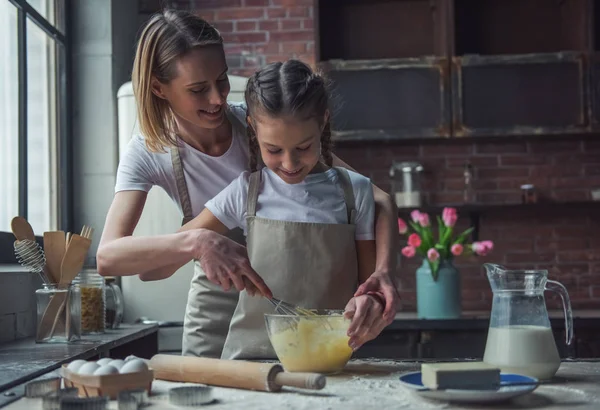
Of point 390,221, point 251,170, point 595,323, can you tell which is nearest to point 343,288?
point 390,221

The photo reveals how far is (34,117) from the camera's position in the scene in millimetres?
3465

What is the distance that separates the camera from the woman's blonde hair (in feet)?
5.92

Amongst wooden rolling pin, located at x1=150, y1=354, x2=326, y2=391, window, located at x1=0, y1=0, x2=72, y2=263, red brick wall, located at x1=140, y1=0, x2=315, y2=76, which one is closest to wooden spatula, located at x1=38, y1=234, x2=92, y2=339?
window, located at x1=0, y1=0, x2=72, y2=263

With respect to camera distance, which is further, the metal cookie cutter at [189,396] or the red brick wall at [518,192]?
the red brick wall at [518,192]

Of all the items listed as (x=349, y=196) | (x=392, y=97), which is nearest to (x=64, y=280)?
(x=349, y=196)

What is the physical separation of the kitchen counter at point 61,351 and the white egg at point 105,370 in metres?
0.17

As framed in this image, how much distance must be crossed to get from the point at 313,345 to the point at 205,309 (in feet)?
1.94

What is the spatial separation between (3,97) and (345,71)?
5.41 feet

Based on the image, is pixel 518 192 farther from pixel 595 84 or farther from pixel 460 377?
pixel 460 377

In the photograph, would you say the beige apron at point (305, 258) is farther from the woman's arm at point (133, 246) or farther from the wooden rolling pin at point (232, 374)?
the wooden rolling pin at point (232, 374)

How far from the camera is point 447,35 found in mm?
3992

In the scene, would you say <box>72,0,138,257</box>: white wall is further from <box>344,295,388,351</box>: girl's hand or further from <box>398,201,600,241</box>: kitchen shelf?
<box>344,295,388,351</box>: girl's hand

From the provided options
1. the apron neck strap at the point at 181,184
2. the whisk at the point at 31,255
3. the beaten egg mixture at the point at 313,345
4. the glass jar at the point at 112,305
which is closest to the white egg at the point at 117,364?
the beaten egg mixture at the point at 313,345

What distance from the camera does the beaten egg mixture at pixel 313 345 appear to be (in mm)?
1395
